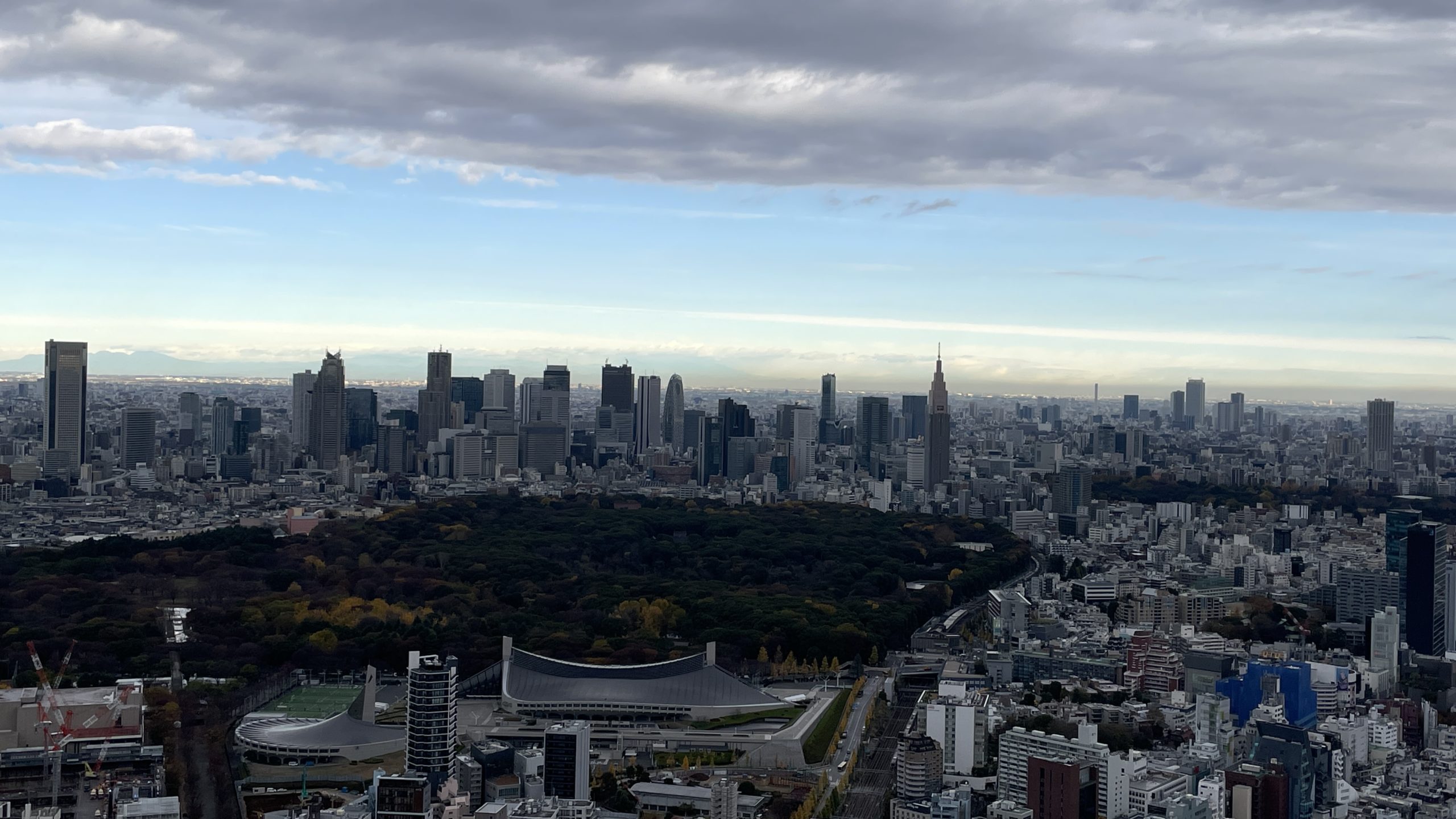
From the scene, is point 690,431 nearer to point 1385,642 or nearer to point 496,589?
point 496,589

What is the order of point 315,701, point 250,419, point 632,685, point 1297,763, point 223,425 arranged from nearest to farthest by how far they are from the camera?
point 1297,763, point 632,685, point 315,701, point 223,425, point 250,419

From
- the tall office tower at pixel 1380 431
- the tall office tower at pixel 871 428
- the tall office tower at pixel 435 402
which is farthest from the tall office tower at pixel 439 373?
the tall office tower at pixel 1380 431

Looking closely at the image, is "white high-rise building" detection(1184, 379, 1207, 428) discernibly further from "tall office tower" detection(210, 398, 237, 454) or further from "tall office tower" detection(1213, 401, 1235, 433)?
"tall office tower" detection(210, 398, 237, 454)

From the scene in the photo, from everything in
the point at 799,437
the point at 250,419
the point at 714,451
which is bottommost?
the point at 714,451

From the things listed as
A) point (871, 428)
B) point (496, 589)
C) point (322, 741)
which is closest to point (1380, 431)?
point (871, 428)

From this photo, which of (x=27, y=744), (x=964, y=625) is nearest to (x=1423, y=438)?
(x=964, y=625)

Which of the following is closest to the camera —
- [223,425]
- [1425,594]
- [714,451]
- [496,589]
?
[1425,594]

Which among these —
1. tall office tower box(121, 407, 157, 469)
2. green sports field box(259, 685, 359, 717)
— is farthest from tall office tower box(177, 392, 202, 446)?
green sports field box(259, 685, 359, 717)

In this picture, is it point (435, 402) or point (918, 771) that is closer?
point (918, 771)
